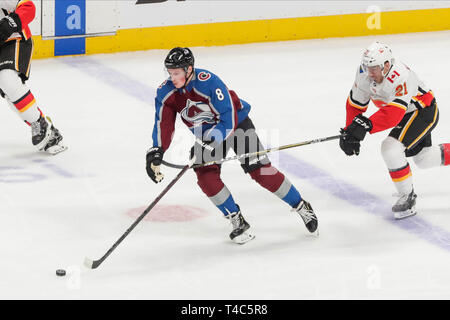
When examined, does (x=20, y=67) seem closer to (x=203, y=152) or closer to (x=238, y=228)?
(x=203, y=152)

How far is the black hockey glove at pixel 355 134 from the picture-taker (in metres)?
4.73

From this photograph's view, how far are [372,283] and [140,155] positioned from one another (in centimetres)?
210

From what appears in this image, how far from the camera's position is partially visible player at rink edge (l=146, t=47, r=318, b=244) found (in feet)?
14.7

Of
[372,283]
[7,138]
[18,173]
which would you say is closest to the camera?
[372,283]

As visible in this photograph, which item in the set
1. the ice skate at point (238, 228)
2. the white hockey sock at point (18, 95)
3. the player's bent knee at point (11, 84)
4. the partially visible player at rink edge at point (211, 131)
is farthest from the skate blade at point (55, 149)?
the ice skate at point (238, 228)

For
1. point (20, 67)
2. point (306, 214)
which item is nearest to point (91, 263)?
point (306, 214)

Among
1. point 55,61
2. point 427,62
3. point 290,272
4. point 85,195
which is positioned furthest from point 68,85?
point 290,272

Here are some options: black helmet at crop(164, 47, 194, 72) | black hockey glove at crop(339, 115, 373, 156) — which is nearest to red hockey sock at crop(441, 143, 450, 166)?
black hockey glove at crop(339, 115, 373, 156)

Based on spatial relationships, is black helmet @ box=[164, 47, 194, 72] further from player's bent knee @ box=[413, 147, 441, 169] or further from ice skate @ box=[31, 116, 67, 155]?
ice skate @ box=[31, 116, 67, 155]

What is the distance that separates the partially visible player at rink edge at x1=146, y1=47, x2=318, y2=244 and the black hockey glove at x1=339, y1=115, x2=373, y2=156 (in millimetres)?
323

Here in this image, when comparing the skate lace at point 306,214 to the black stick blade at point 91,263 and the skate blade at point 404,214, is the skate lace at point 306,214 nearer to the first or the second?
the skate blade at point 404,214

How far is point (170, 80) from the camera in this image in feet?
14.9

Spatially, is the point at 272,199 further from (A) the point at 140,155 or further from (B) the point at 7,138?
(B) the point at 7,138

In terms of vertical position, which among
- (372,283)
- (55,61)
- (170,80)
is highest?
(170,80)
